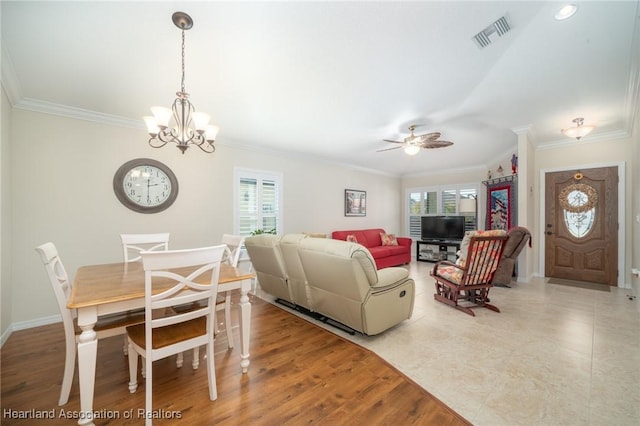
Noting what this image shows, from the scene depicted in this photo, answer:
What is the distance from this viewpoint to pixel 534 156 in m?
4.92

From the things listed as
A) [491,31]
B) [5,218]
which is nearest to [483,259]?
[491,31]

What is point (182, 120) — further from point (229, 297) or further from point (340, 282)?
point (340, 282)

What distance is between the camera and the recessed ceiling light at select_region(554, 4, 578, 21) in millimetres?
1798

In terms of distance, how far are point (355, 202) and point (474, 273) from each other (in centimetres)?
377

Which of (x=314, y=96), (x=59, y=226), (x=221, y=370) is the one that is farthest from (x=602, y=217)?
(x=59, y=226)

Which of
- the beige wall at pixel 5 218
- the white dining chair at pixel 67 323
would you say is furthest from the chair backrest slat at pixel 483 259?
the beige wall at pixel 5 218

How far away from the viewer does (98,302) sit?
138 cm

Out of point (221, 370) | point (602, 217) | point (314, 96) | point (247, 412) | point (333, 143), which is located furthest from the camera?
point (333, 143)

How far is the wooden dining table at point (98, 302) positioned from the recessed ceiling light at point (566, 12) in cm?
310

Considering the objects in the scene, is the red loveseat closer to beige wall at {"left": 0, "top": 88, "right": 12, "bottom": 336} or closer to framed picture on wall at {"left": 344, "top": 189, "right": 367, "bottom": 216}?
framed picture on wall at {"left": 344, "top": 189, "right": 367, "bottom": 216}

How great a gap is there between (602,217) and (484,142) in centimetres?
236

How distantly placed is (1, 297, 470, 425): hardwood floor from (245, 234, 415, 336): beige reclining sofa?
0.34m

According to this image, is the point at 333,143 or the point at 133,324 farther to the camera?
the point at 333,143

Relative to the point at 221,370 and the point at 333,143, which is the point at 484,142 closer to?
the point at 333,143
